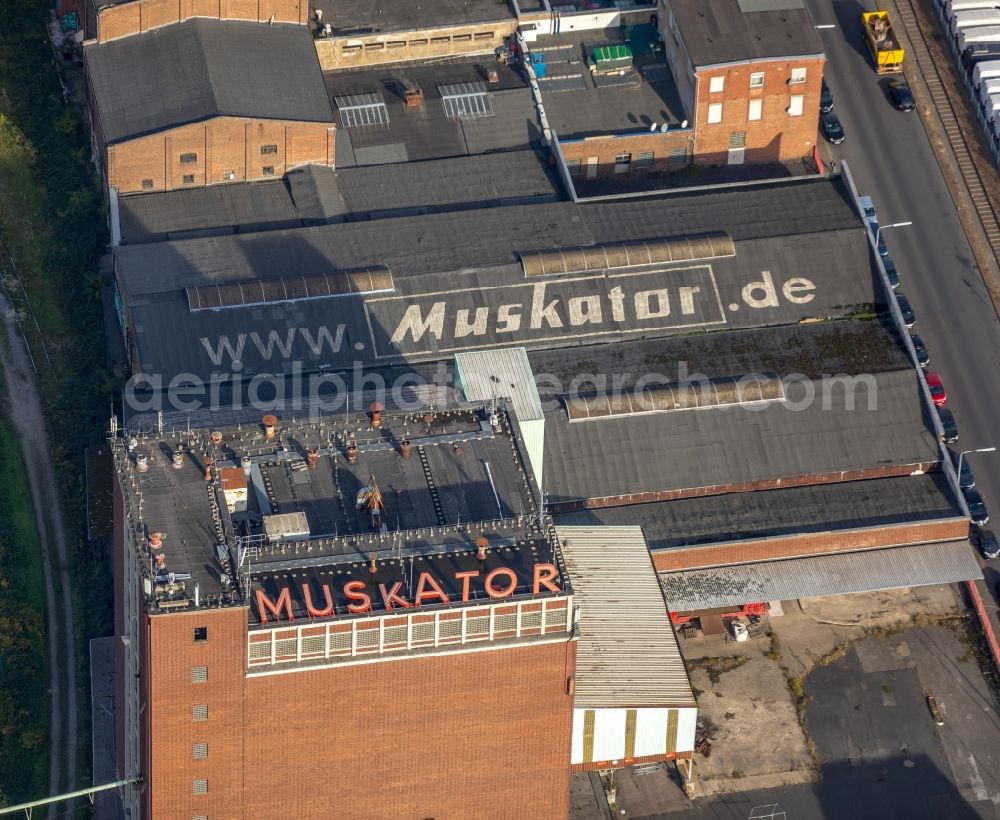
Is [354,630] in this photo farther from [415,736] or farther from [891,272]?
[891,272]

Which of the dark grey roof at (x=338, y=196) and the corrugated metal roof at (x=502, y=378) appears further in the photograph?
the dark grey roof at (x=338, y=196)

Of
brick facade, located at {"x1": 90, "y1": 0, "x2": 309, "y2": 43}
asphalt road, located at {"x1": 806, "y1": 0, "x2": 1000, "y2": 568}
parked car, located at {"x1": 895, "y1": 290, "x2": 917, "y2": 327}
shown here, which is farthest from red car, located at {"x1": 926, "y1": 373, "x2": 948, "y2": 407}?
brick facade, located at {"x1": 90, "y1": 0, "x2": 309, "y2": 43}

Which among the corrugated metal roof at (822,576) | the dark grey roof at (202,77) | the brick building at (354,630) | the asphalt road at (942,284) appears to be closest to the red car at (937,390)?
the asphalt road at (942,284)

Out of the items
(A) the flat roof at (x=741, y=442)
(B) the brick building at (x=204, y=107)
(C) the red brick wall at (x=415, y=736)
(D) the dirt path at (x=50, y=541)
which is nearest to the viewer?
(C) the red brick wall at (x=415, y=736)

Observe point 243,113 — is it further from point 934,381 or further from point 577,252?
point 934,381

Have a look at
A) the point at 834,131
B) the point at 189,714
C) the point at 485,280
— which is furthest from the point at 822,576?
the point at 189,714

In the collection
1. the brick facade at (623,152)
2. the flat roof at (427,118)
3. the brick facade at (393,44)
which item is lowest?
the brick facade at (623,152)

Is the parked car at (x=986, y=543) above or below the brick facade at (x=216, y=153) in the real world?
below

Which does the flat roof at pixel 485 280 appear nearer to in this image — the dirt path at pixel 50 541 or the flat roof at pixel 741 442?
the flat roof at pixel 741 442
